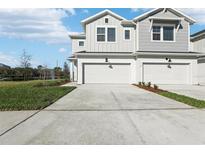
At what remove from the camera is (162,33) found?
1948cm

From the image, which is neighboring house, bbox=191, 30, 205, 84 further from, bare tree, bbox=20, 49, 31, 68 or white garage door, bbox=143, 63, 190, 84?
bare tree, bbox=20, 49, 31, 68

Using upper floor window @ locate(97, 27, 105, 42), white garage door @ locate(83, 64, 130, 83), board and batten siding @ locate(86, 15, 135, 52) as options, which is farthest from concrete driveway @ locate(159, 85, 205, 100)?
upper floor window @ locate(97, 27, 105, 42)

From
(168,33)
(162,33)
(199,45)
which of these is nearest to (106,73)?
(162,33)

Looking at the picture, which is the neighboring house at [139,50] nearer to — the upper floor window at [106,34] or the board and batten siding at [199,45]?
the upper floor window at [106,34]

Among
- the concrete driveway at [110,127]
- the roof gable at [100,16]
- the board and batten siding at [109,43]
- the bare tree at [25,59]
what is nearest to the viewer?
the concrete driveway at [110,127]

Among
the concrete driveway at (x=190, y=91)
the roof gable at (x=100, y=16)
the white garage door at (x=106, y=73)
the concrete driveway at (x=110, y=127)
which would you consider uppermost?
the roof gable at (x=100, y=16)

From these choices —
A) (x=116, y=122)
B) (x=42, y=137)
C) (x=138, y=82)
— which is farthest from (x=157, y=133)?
(x=138, y=82)

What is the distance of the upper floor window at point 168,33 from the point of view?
19609 millimetres

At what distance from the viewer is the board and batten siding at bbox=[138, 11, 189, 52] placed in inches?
760

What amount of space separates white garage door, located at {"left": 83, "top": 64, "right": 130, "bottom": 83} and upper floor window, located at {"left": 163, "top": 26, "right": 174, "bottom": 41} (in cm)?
459

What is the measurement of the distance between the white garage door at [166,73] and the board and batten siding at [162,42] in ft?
5.46

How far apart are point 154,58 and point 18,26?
17670mm

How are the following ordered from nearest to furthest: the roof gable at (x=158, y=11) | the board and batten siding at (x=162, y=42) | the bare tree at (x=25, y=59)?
the roof gable at (x=158, y=11) → the board and batten siding at (x=162, y=42) → the bare tree at (x=25, y=59)

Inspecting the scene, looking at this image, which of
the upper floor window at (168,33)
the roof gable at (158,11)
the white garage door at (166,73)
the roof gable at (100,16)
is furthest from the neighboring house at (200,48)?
the roof gable at (100,16)
